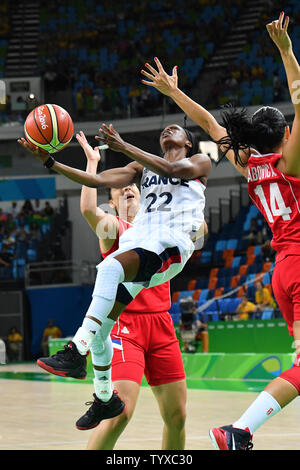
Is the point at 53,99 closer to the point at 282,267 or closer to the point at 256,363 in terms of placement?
the point at 256,363

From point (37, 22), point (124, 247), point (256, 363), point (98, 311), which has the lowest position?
point (256, 363)

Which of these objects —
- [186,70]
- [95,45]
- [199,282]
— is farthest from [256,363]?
[95,45]

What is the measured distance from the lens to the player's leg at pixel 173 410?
5.31 m

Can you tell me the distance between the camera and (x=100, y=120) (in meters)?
27.8

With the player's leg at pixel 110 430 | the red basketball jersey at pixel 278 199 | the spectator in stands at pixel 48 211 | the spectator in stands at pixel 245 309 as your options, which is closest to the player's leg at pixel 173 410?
the player's leg at pixel 110 430

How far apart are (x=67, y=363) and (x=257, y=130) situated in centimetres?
193

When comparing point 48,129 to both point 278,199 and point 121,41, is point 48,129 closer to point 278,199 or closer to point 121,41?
point 278,199

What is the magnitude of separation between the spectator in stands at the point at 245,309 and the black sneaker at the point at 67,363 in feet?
38.5

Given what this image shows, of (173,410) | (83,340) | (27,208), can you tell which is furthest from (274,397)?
(27,208)

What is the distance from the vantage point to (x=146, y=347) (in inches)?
212

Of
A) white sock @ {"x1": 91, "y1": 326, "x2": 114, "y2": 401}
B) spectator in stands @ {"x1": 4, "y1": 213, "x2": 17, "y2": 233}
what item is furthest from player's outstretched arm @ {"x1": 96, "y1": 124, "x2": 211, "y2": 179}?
spectator in stands @ {"x1": 4, "y1": 213, "x2": 17, "y2": 233}

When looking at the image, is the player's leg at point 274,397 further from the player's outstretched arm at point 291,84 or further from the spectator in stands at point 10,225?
the spectator in stands at point 10,225

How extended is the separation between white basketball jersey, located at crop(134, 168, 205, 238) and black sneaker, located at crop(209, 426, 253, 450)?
4.07 ft

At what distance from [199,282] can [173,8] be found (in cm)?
1386
